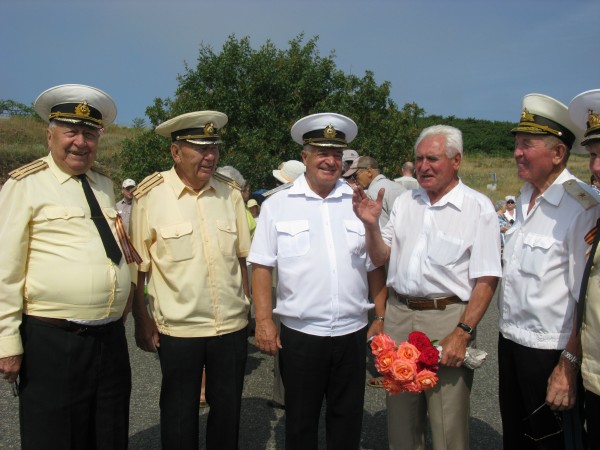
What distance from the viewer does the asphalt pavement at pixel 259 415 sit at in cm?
394

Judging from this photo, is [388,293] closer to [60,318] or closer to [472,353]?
[472,353]

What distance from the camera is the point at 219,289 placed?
315cm

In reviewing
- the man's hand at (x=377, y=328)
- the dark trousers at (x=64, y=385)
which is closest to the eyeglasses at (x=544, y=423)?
the man's hand at (x=377, y=328)

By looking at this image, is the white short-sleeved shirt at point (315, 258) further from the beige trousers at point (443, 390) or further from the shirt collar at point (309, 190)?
the beige trousers at point (443, 390)

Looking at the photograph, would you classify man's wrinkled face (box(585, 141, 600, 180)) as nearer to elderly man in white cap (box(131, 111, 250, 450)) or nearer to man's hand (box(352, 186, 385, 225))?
man's hand (box(352, 186, 385, 225))

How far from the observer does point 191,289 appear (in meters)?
3.08

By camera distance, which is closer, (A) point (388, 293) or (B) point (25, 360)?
(B) point (25, 360)

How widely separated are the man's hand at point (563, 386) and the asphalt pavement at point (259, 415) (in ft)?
4.74

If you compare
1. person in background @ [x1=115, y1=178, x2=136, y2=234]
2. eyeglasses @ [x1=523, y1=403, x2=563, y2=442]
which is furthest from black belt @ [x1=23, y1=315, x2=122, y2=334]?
person in background @ [x1=115, y1=178, x2=136, y2=234]

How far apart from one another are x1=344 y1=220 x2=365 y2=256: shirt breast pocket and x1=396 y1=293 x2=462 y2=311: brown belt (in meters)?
0.41

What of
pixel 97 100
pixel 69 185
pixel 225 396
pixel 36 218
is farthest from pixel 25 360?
pixel 97 100

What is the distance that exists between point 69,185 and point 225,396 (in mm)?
1614

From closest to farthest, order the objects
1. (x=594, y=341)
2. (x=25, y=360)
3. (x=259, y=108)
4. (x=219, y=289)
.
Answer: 1. (x=594, y=341)
2. (x=25, y=360)
3. (x=219, y=289)
4. (x=259, y=108)

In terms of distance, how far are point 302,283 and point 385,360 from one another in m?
0.69
